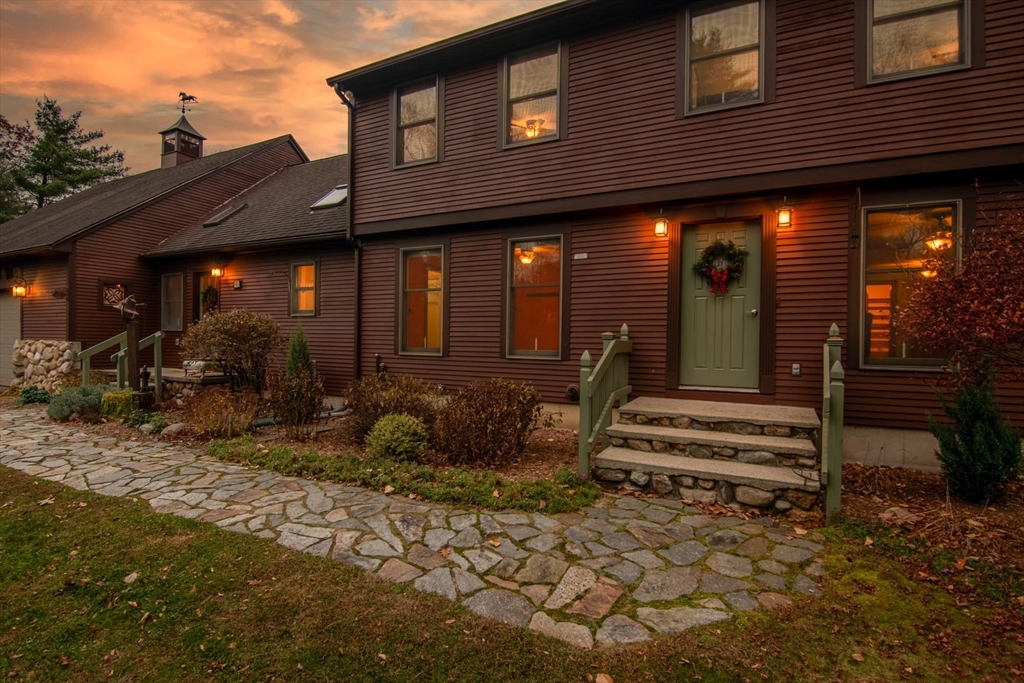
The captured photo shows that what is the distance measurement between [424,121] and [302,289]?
4.57m

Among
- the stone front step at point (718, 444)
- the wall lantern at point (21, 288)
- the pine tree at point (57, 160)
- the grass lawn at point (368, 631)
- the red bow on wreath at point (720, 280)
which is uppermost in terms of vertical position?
the pine tree at point (57, 160)

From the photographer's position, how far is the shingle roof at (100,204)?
12391 millimetres

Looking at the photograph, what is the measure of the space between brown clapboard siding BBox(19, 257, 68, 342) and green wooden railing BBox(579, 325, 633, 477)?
42.7 feet

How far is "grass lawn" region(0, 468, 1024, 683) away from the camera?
2.37 m

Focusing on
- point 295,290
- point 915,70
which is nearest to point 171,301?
point 295,290

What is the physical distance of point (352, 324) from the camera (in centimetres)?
980

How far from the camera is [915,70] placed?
541 centimetres

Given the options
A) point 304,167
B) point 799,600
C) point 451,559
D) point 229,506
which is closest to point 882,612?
point 799,600

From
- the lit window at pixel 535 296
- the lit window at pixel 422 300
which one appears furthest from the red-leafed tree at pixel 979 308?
the lit window at pixel 422 300

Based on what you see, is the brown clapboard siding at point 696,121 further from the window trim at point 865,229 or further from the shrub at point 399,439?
the shrub at point 399,439

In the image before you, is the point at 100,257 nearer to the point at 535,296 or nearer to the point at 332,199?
the point at 332,199

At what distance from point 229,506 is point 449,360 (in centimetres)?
453

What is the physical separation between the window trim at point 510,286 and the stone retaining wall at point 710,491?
2.86 metres

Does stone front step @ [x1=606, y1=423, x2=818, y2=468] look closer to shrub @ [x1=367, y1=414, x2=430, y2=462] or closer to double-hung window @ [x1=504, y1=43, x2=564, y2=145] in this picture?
shrub @ [x1=367, y1=414, x2=430, y2=462]
